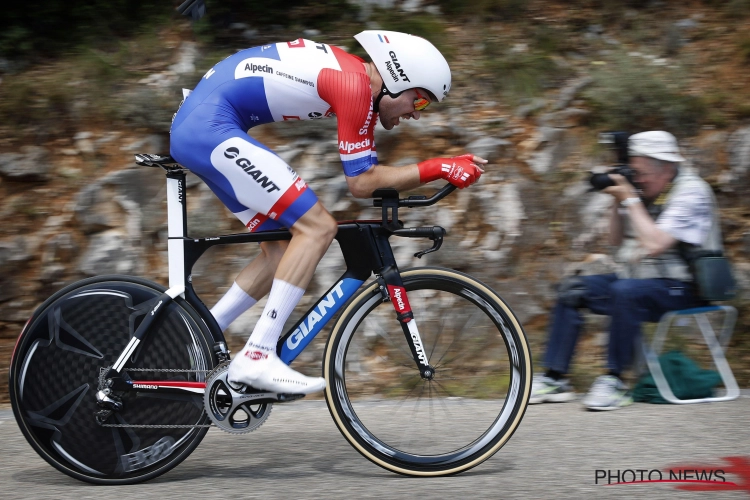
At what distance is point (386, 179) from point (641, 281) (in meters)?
2.16

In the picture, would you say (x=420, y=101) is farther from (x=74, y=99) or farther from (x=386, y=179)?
(x=74, y=99)

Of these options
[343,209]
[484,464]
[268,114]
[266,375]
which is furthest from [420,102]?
[343,209]

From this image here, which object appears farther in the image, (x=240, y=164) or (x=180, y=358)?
(x=180, y=358)

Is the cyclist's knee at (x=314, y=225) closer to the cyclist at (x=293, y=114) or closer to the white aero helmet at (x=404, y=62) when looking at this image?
the cyclist at (x=293, y=114)

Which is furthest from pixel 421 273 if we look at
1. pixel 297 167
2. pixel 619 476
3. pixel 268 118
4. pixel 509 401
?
pixel 297 167

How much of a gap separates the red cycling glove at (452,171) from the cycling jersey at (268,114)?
0.25 meters

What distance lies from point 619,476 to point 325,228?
170 centimetres

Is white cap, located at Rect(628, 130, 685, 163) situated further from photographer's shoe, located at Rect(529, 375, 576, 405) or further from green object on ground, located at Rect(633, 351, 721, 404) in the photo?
photographer's shoe, located at Rect(529, 375, 576, 405)

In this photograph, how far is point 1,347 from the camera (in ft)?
21.2

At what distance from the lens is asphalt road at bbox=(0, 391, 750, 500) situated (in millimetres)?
3699

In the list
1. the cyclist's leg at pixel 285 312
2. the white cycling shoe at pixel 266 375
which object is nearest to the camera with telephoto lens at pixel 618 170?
the cyclist's leg at pixel 285 312

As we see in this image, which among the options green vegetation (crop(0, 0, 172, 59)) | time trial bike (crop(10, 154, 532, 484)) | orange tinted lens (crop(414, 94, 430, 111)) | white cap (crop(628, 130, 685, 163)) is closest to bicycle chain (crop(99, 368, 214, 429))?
time trial bike (crop(10, 154, 532, 484))

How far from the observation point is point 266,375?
375 centimetres

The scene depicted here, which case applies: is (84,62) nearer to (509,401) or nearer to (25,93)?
(25,93)
